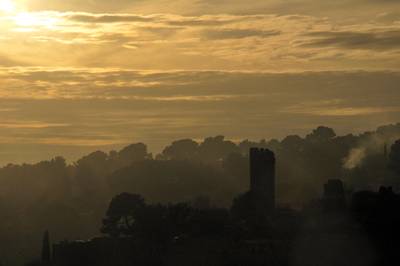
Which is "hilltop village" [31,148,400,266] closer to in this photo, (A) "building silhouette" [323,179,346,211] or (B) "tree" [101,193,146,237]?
(A) "building silhouette" [323,179,346,211]

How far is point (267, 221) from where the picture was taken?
541ft

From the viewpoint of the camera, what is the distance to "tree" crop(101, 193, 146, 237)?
171 meters

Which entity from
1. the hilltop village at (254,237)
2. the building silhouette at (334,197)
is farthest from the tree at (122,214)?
the building silhouette at (334,197)

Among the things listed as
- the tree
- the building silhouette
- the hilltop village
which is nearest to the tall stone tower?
the hilltop village

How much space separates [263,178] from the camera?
188250 millimetres

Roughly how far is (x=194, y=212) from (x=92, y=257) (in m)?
12.6

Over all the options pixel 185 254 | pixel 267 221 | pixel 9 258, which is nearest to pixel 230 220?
pixel 267 221

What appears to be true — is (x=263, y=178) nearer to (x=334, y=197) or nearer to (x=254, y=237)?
(x=334, y=197)

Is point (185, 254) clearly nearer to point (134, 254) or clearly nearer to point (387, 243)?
point (134, 254)

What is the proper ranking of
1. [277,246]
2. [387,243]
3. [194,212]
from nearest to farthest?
[387,243], [277,246], [194,212]

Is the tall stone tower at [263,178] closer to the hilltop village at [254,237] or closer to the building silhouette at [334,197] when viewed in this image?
the hilltop village at [254,237]

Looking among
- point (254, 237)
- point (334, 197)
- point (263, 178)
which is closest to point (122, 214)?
point (263, 178)

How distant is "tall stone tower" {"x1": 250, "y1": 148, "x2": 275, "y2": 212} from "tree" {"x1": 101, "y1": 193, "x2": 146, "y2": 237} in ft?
43.9

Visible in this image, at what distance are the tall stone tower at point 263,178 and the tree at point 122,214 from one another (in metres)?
13.4
